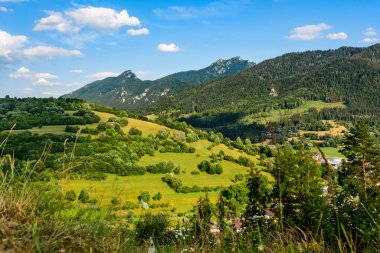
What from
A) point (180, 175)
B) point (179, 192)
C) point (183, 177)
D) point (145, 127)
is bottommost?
point (179, 192)

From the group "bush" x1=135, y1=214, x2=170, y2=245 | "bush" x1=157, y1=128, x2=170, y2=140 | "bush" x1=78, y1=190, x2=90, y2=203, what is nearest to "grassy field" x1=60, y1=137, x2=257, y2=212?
"bush" x1=157, y1=128, x2=170, y2=140

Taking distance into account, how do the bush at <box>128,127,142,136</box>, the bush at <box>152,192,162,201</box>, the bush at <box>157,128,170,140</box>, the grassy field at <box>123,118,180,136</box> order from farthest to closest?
the grassy field at <box>123,118,180,136</box>, the bush at <box>157,128,170,140</box>, the bush at <box>128,127,142,136</box>, the bush at <box>152,192,162,201</box>

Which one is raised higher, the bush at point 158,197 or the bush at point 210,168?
the bush at point 210,168

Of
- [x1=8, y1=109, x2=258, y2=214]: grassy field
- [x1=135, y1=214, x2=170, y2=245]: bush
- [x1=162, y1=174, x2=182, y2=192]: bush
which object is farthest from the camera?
[x1=162, y1=174, x2=182, y2=192]: bush

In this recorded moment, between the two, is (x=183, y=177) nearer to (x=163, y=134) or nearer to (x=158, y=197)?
(x=158, y=197)

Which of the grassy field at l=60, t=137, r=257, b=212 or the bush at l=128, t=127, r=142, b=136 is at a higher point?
the bush at l=128, t=127, r=142, b=136

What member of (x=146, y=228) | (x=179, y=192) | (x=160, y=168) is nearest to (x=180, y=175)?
(x=160, y=168)

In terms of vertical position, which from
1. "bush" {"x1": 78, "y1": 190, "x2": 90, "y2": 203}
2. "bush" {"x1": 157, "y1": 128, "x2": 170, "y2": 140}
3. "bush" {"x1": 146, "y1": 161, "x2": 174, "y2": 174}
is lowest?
"bush" {"x1": 146, "y1": 161, "x2": 174, "y2": 174}

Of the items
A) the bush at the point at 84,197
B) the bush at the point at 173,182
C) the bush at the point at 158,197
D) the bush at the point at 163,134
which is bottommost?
the bush at the point at 158,197

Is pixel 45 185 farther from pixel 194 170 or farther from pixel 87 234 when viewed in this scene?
pixel 194 170

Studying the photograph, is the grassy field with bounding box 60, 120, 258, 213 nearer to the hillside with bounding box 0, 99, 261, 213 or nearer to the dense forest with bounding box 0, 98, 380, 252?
the hillside with bounding box 0, 99, 261, 213

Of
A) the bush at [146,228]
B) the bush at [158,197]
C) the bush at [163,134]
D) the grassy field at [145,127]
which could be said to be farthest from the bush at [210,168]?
the bush at [146,228]

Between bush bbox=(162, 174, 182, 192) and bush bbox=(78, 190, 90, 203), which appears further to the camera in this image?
bush bbox=(162, 174, 182, 192)

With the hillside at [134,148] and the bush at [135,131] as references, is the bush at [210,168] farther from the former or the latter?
the bush at [135,131]
